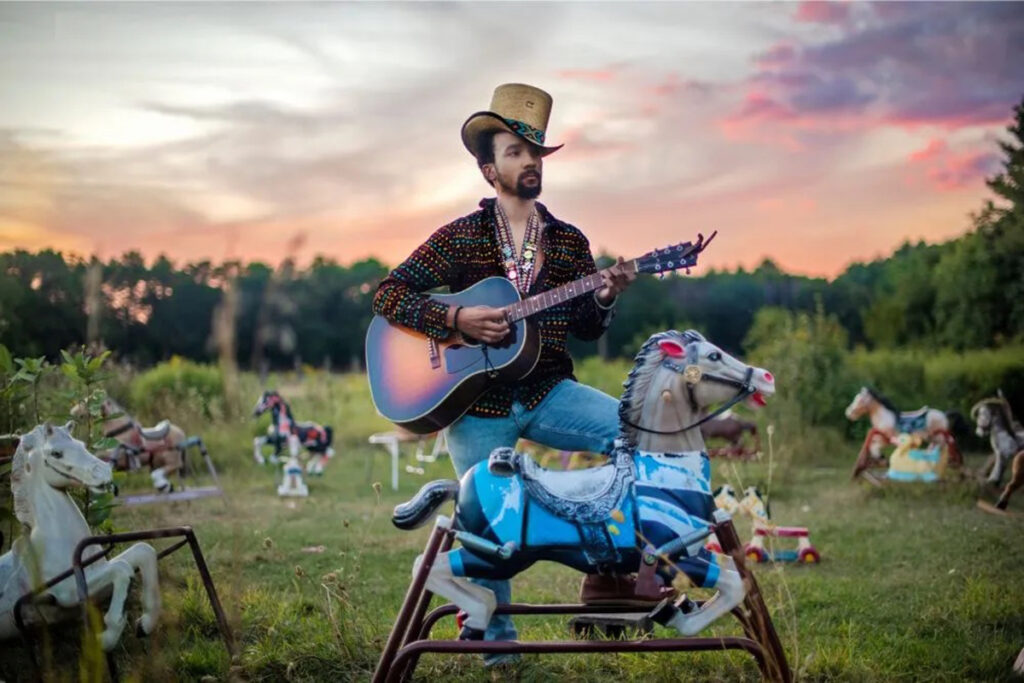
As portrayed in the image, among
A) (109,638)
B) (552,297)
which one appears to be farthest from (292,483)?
(552,297)

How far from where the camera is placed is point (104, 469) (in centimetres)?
377

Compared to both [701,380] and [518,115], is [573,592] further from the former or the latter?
[518,115]

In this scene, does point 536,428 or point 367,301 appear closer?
point 536,428

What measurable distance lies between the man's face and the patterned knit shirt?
140 millimetres

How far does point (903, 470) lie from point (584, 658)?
228 inches

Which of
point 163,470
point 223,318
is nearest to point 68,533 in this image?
point 223,318

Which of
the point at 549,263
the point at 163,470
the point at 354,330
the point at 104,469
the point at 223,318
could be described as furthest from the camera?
the point at 354,330

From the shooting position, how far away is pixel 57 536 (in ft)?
12.4

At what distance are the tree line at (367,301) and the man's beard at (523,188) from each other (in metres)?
0.82

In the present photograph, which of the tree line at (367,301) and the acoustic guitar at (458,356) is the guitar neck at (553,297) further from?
the tree line at (367,301)

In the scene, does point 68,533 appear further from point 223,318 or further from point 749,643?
point 749,643

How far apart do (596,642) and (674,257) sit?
4.32ft

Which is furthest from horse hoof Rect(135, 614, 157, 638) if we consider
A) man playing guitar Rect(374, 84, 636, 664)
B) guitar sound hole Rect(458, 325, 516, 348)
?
guitar sound hole Rect(458, 325, 516, 348)

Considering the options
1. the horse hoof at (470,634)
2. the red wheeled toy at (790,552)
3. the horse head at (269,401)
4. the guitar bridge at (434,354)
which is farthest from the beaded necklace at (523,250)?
the horse head at (269,401)
